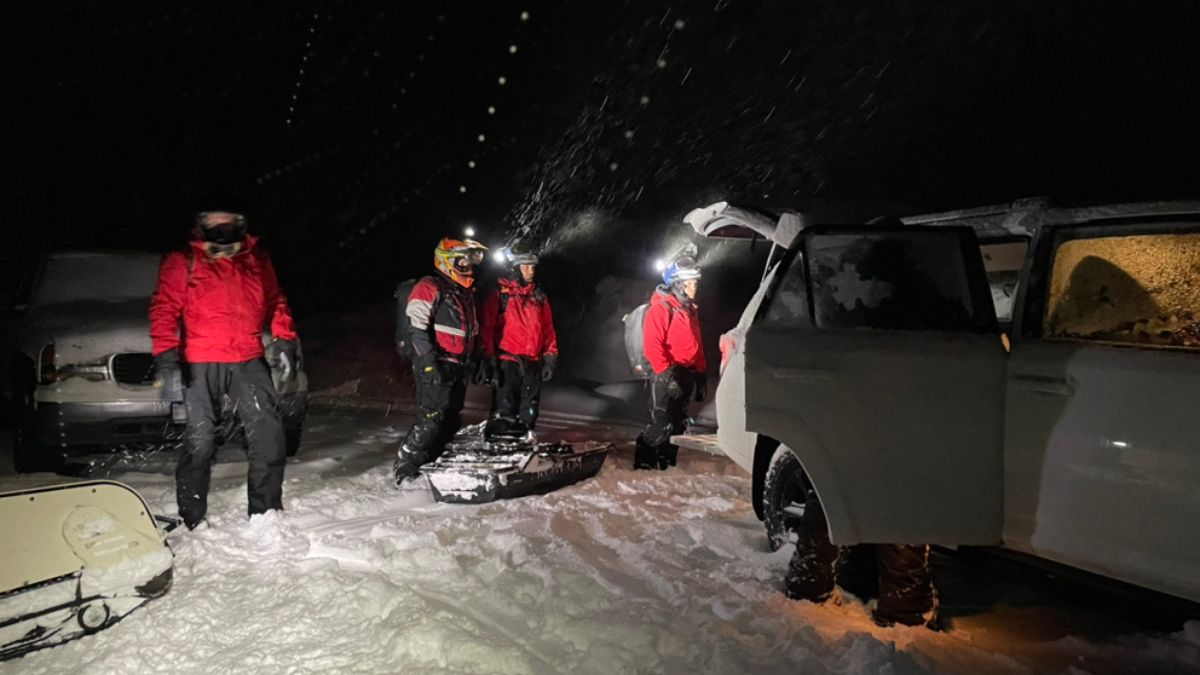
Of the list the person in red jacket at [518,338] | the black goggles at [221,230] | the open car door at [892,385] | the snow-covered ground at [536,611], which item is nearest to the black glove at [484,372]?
the person in red jacket at [518,338]

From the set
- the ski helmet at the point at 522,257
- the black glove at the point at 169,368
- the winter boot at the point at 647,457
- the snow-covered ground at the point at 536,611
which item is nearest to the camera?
the snow-covered ground at the point at 536,611

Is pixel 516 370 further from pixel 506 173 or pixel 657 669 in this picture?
pixel 506 173

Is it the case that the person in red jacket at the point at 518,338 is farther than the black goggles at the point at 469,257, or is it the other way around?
the person in red jacket at the point at 518,338

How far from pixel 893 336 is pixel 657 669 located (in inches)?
66.0

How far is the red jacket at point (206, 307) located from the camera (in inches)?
163

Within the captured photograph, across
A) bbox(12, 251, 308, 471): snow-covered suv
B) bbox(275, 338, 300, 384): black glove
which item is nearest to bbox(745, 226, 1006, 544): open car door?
bbox(275, 338, 300, 384): black glove

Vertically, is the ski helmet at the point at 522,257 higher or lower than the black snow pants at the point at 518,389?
higher

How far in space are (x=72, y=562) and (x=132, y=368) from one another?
10.1ft

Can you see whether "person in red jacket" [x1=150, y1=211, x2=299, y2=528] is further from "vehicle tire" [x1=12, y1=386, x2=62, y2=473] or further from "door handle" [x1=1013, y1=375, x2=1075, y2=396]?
"door handle" [x1=1013, y1=375, x2=1075, y2=396]

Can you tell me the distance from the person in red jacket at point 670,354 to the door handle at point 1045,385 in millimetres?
3844

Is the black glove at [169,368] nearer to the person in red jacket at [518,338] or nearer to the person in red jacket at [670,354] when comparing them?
the person in red jacket at [518,338]

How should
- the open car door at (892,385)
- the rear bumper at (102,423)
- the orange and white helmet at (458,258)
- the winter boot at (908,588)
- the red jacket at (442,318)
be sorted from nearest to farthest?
the open car door at (892,385) < the winter boot at (908,588) < the rear bumper at (102,423) < the red jacket at (442,318) < the orange and white helmet at (458,258)

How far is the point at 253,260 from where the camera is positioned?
4.43 m

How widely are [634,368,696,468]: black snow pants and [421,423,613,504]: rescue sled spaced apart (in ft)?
2.23
